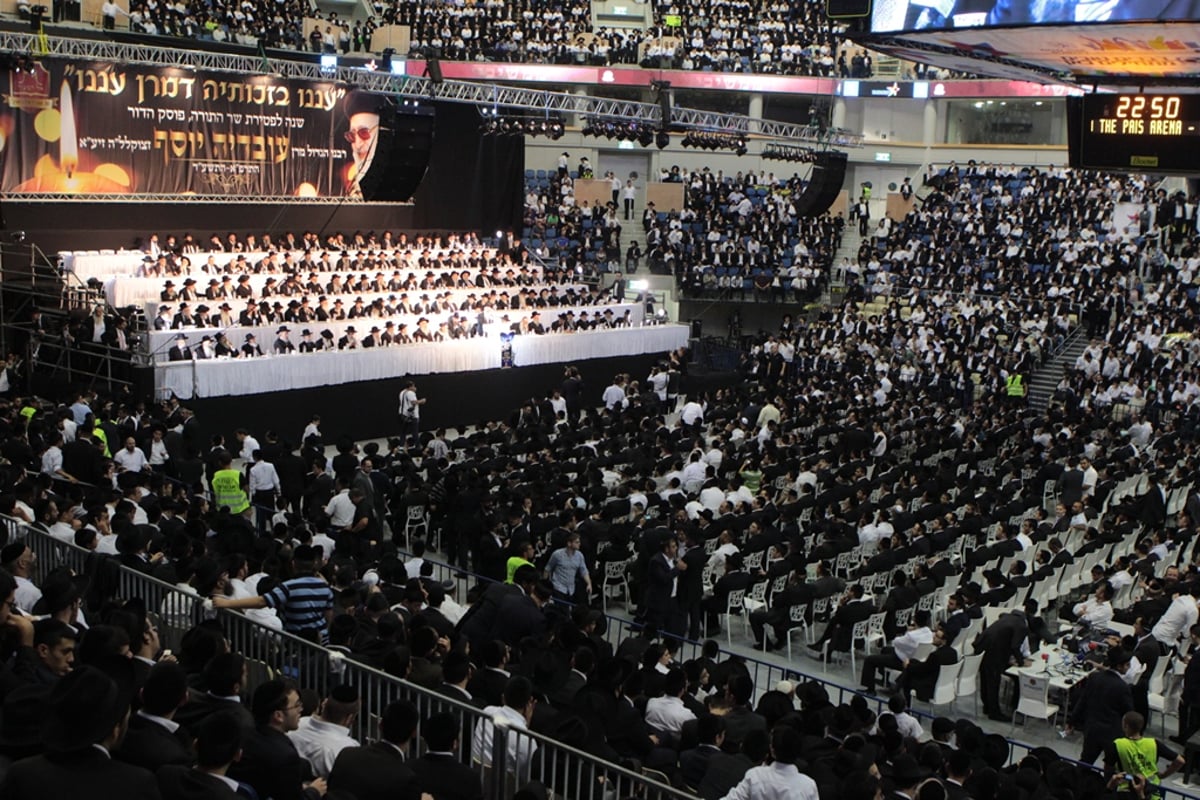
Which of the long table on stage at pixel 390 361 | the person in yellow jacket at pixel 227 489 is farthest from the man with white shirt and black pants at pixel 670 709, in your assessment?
the long table on stage at pixel 390 361

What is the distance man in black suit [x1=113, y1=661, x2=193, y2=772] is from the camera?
5062 millimetres

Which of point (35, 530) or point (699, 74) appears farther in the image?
point (699, 74)

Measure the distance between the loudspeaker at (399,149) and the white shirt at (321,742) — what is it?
19300mm

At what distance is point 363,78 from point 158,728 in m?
Result: 23.3

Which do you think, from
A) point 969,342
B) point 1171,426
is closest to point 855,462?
point 1171,426

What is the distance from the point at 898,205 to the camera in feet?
144

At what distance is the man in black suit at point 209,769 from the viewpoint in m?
4.59

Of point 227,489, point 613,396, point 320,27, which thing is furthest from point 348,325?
point 320,27

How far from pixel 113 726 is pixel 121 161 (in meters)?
25.5

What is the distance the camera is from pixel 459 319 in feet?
89.1

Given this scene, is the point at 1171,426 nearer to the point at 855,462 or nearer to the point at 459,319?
the point at 855,462

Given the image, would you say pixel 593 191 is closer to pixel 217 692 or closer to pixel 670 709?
pixel 670 709

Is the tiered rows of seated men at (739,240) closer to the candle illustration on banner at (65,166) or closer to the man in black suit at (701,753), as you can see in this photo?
the candle illustration on banner at (65,166)

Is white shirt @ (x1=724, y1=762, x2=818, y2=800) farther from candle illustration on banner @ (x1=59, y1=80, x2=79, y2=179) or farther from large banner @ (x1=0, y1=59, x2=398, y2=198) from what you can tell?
candle illustration on banner @ (x1=59, y1=80, x2=79, y2=179)
